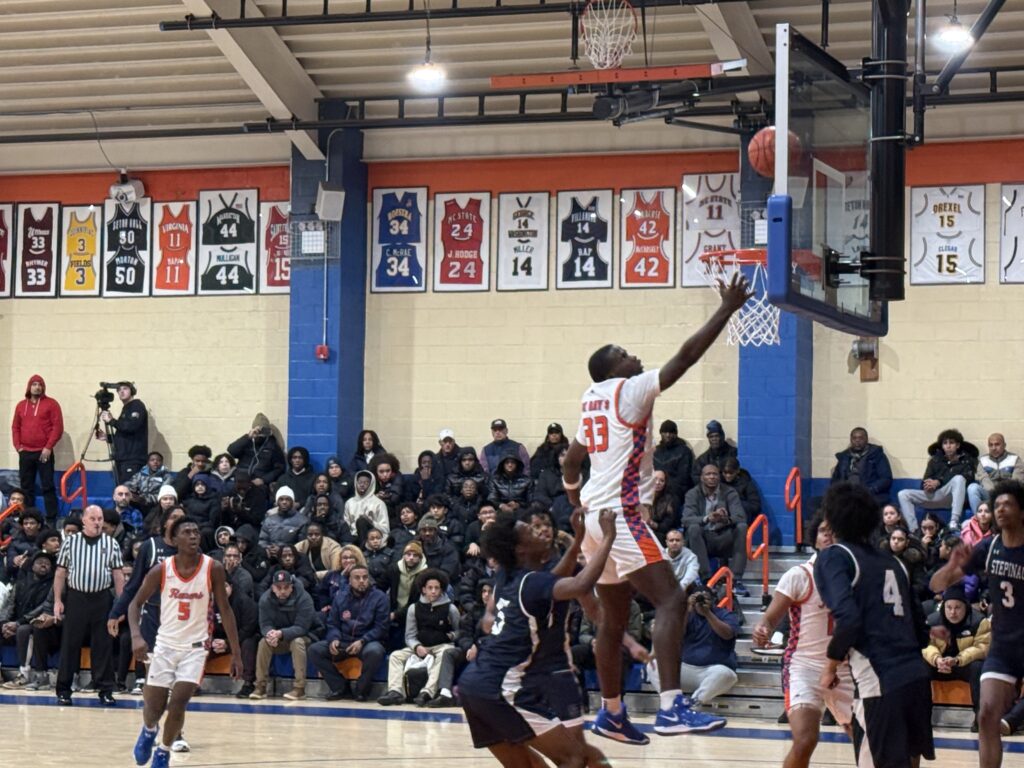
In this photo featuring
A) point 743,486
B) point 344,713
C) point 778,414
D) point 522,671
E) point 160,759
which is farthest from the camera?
point 778,414

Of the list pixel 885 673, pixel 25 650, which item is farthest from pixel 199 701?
pixel 885 673

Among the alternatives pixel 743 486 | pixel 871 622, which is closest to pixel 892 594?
pixel 871 622

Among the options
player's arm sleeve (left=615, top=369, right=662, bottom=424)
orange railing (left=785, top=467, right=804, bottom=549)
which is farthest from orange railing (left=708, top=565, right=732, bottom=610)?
player's arm sleeve (left=615, top=369, right=662, bottom=424)

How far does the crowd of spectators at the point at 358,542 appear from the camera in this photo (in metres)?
16.8

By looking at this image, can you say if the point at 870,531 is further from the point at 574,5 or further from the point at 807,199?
the point at 574,5

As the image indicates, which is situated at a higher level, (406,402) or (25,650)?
(406,402)

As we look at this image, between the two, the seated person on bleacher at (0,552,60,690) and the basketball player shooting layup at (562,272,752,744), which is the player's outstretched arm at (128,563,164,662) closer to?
the basketball player shooting layup at (562,272,752,744)

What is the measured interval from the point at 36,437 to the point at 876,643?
1608cm

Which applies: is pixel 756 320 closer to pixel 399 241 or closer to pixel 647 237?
pixel 647 237

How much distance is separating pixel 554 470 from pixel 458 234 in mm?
3933

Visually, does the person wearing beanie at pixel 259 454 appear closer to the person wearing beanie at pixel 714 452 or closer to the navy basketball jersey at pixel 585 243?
the navy basketball jersey at pixel 585 243

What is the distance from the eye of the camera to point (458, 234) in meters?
21.2

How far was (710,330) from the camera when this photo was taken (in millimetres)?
7949

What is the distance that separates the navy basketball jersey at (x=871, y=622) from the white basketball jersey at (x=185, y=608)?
539 centimetres
